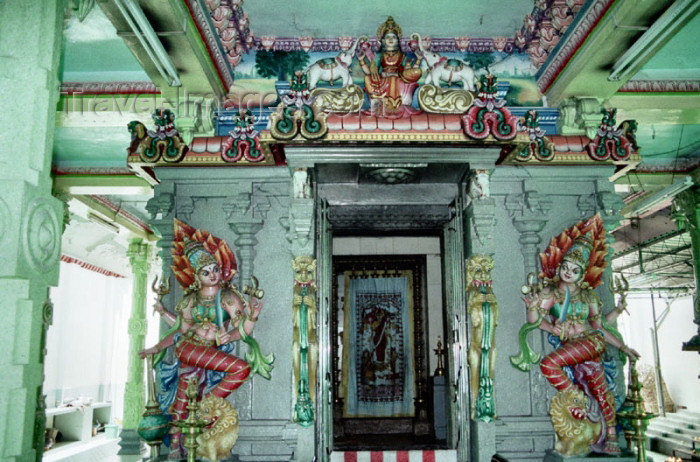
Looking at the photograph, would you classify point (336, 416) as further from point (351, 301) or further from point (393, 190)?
point (393, 190)

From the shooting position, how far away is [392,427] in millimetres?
9094

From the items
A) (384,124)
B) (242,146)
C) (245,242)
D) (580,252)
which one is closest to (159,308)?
(245,242)

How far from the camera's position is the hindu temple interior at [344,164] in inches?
138

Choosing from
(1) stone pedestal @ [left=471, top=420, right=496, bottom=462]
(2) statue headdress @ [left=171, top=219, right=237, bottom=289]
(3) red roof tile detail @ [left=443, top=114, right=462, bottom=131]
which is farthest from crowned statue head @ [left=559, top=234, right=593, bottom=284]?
(2) statue headdress @ [left=171, top=219, right=237, bottom=289]

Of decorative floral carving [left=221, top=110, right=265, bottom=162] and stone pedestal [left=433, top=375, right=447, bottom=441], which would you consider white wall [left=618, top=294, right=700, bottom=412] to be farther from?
decorative floral carving [left=221, top=110, right=265, bottom=162]

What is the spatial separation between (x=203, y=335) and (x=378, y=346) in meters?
4.56

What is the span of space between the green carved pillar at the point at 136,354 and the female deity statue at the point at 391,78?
9155 mm

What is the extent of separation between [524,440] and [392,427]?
3.73 metres

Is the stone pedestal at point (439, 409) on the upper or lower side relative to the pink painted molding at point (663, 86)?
lower

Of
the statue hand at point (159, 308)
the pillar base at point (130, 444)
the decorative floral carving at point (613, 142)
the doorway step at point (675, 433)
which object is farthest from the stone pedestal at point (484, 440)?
the doorway step at point (675, 433)

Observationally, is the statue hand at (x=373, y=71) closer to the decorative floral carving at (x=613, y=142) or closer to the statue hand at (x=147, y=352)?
the decorative floral carving at (x=613, y=142)

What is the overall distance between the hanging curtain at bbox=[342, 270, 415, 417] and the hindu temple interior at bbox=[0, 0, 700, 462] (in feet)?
1.98

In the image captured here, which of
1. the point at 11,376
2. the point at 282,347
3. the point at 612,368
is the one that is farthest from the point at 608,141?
the point at 11,376

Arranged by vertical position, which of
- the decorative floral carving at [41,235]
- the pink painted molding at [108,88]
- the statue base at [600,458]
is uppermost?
the pink painted molding at [108,88]
